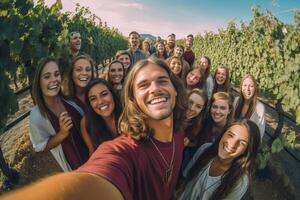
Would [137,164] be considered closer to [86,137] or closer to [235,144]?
[235,144]

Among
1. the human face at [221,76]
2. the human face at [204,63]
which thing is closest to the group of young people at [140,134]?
the human face at [221,76]

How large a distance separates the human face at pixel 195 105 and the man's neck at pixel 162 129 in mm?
1839

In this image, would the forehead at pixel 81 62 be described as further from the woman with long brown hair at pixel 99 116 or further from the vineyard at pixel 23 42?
the vineyard at pixel 23 42

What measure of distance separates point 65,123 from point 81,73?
106 cm

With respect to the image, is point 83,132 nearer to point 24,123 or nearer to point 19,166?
point 19,166

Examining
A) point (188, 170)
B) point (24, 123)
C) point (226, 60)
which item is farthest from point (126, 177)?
point (226, 60)

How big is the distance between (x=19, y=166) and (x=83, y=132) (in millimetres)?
3348

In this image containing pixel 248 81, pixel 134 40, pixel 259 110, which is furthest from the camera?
pixel 134 40

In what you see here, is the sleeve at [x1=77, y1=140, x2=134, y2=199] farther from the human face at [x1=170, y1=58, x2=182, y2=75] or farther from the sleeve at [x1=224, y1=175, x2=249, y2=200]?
the human face at [x1=170, y1=58, x2=182, y2=75]

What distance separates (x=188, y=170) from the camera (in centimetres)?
327

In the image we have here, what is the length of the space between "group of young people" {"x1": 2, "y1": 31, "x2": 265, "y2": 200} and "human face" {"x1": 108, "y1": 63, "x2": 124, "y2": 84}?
1 cm

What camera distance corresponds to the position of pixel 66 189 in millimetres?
738

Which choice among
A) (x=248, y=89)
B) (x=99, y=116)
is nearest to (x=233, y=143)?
(x=99, y=116)

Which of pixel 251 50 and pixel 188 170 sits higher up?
pixel 251 50
